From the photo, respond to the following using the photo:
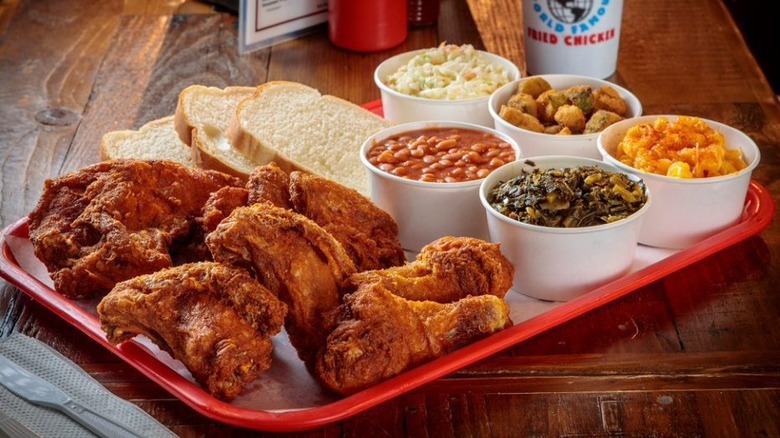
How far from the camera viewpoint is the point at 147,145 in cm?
403

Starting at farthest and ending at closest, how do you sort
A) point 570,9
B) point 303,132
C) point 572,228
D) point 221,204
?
point 570,9, point 303,132, point 221,204, point 572,228

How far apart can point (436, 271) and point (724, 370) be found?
0.83 meters

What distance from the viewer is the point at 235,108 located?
4254mm

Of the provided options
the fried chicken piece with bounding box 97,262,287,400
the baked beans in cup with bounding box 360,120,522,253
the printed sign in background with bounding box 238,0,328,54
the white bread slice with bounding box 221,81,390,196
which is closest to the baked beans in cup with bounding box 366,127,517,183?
the baked beans in cup with bounding box 360,120,522,253

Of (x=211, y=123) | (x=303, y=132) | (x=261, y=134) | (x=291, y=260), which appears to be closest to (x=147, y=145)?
(x=211, y=123)

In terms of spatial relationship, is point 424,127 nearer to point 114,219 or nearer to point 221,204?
point 221,204

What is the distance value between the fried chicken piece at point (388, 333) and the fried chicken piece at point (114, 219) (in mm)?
685

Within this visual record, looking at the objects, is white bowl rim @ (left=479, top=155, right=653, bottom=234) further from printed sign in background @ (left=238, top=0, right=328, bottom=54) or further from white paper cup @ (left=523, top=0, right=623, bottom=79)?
printed sign in background @ (left=238, top=0, right=328, bottom=54)

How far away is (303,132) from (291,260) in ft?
4.75

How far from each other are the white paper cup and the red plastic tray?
51.1 inches

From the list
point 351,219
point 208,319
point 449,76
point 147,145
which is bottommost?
point 147,145

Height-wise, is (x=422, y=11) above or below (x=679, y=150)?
below

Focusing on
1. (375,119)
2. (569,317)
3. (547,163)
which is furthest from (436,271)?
(375,119)

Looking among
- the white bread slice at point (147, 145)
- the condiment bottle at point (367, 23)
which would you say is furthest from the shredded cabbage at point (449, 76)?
the white bread slice at point (147, 145)
